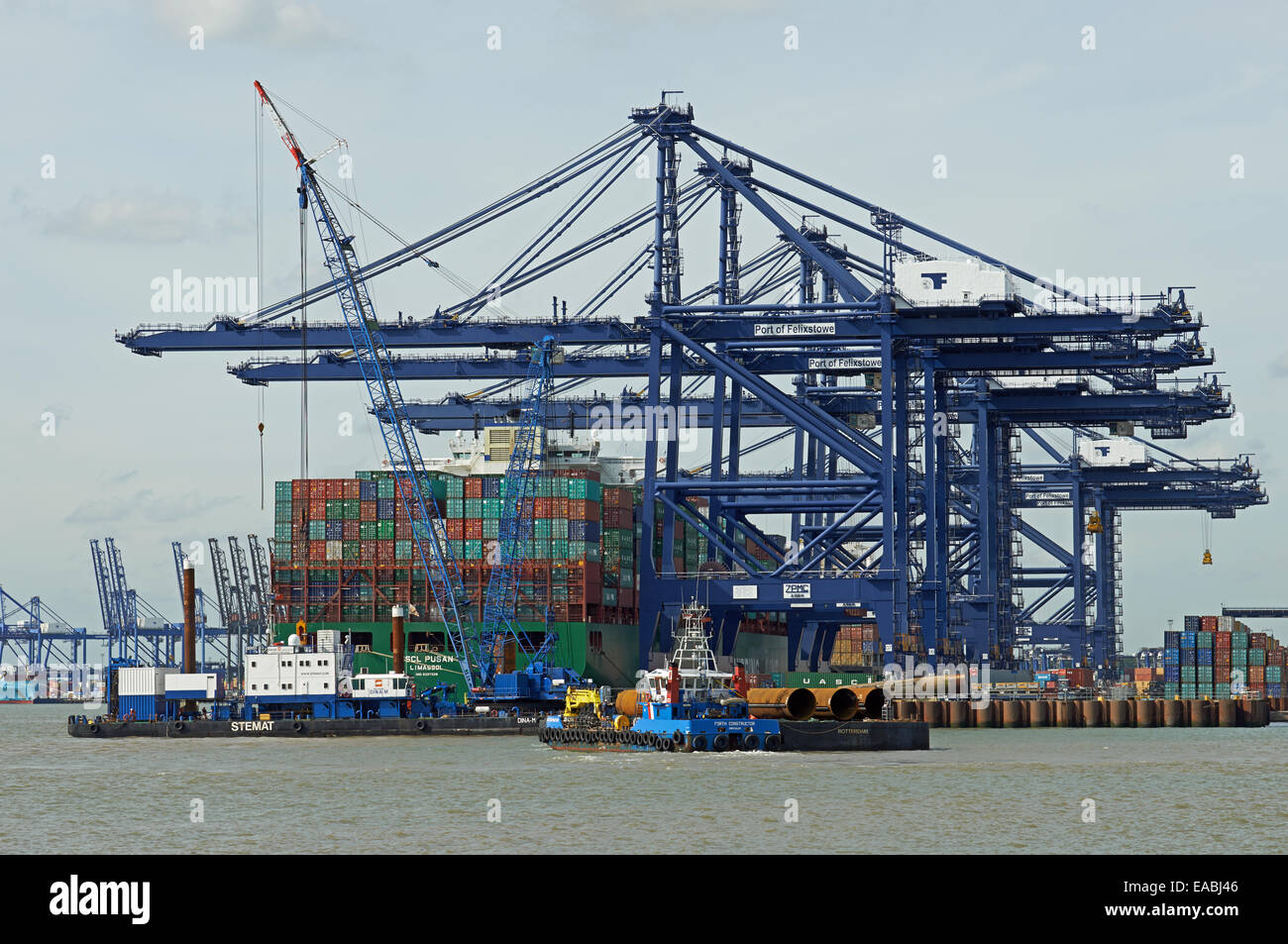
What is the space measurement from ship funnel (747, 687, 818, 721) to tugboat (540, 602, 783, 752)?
4.04ft

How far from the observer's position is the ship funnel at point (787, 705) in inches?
2434

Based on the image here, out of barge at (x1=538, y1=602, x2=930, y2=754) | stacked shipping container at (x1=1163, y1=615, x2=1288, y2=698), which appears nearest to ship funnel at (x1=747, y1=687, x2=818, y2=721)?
barge at (x1=538, y1=602, x2=930, y2=754)

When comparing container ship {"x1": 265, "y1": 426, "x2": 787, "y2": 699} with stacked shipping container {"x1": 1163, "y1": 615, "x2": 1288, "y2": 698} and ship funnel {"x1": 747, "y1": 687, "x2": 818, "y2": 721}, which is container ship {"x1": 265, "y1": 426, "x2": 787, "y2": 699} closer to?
ship funnel {"x1": 747, "y1": 687, "x2": 818, "y2": 721}

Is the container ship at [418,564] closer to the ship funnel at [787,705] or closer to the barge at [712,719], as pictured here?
the barge at [712,719]

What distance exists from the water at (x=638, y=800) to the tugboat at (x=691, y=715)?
0.80 meters

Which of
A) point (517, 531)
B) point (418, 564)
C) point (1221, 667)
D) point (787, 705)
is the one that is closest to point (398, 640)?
point (517, 531)

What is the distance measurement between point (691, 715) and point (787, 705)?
6118 mm

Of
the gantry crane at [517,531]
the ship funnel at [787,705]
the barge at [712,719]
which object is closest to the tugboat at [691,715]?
the barge at [712,719]

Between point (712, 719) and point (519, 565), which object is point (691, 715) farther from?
point (519, 565)
